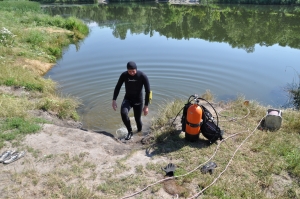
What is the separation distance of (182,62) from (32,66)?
6.70m

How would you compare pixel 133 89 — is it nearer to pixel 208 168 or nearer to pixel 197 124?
pixel 197 124

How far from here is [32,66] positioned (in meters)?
11.8

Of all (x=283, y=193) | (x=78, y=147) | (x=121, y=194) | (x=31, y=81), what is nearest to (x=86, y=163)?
(x=78, y=147)

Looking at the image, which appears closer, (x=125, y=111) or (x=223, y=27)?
(x=125, y=111)

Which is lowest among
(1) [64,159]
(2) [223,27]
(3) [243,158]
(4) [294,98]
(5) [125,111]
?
(4) [294,98]

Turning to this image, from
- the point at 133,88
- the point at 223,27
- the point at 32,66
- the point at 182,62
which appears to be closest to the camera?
the point at 133,88

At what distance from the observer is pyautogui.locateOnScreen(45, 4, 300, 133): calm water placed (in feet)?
33.4

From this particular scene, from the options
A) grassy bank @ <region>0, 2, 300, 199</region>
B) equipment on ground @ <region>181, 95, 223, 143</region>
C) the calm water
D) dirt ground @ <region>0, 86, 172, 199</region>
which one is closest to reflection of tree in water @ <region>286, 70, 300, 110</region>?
the calm water

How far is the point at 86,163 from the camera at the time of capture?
5062 mm

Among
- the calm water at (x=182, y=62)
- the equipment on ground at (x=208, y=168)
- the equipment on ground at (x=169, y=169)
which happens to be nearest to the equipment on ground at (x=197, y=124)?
the equipment on ground at (x=208, y=168)

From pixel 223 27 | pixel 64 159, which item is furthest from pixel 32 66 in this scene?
pixel 223 27

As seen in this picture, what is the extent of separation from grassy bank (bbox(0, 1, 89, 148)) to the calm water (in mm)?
645

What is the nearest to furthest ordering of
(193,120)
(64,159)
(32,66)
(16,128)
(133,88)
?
(64,159)
(193,120)
(16,128)
(133,88)
(32,66)

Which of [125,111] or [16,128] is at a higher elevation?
[125,111]
